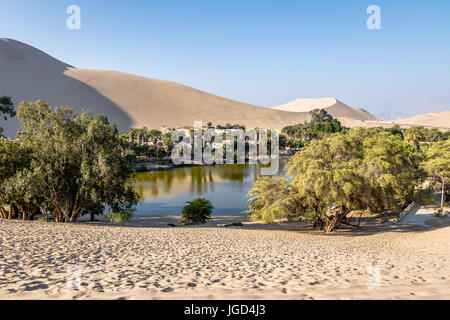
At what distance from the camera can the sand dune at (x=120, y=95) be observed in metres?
143

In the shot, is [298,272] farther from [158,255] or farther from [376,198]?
[376,198]

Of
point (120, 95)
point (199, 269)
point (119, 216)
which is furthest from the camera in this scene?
point (120, 95)

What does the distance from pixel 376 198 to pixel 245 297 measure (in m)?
14.5

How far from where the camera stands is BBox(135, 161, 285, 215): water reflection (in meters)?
29.4

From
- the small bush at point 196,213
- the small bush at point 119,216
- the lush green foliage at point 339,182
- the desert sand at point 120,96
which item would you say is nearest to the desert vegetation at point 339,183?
the lush green foliage at point 339,182

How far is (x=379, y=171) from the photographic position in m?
16.6

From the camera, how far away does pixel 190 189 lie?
129 ft

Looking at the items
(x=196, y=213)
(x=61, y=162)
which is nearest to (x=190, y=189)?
(x=196, y=213)

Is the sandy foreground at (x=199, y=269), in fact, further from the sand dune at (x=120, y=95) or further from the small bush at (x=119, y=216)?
the sand dune at (x=120, y=95)

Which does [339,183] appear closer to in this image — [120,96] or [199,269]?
[199,269]

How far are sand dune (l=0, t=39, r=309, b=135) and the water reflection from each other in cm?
9210

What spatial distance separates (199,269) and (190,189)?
3224 cm

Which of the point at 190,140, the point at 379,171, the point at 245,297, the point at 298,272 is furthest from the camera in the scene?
Result: the point at 190,140

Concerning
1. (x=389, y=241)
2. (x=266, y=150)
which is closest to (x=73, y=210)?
(x=389, y=241)
